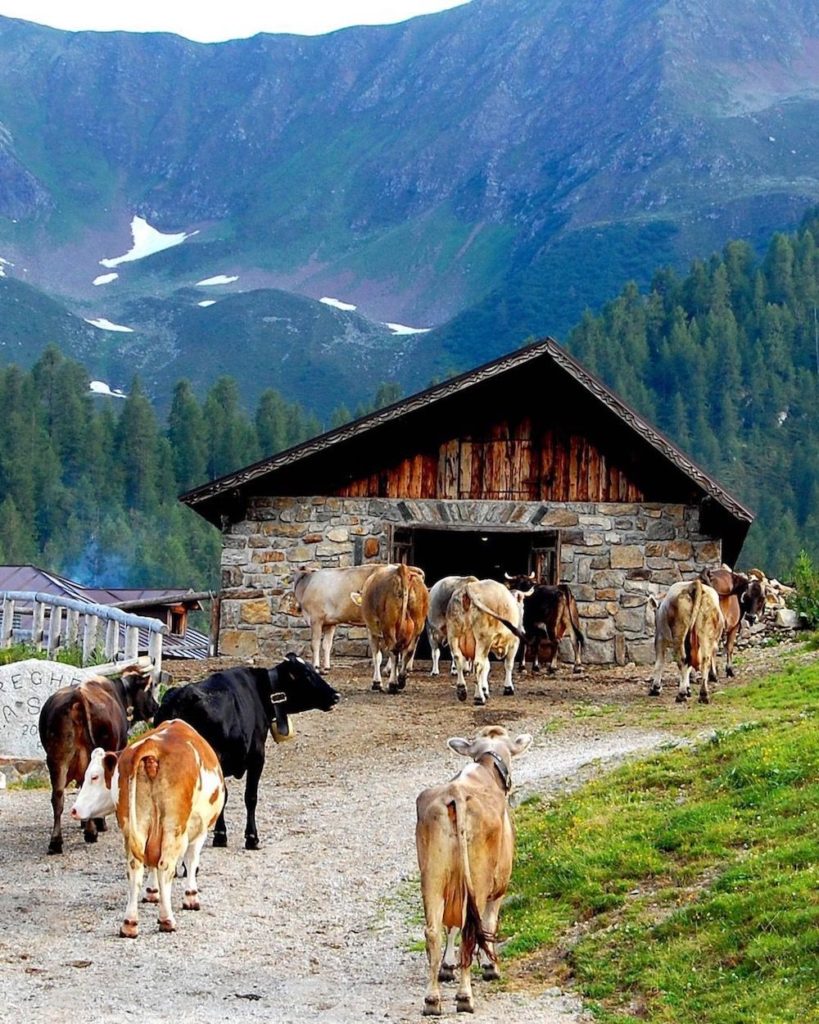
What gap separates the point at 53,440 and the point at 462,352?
10193cm

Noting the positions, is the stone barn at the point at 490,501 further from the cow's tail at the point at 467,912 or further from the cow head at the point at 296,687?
the cow's tail at the point at 467,912

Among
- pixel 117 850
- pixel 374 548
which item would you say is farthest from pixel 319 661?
pixel 117 850

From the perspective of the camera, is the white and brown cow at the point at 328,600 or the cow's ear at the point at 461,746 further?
the white and brown cow at the point at 328,600

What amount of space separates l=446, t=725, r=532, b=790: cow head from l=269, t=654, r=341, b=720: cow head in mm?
3018

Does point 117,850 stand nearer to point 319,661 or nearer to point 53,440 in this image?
point 319,661

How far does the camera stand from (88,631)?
19469 millimetres

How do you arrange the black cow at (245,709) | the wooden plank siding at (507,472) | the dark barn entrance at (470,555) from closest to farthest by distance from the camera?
the black cow at (245,709)
the wooden plank siding at (507,472)
the dark barn entrance at (470,555)

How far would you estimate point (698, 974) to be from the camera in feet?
27.9

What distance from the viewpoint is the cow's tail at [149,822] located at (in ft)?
31.5

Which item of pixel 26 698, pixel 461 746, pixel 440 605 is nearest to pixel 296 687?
pixel 461 746


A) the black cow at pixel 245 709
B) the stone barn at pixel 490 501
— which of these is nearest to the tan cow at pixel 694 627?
the stone barn at pixel 490 501

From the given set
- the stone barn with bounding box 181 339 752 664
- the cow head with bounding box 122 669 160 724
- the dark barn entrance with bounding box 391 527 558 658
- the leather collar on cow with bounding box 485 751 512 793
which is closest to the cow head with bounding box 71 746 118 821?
the cow head with bounding box 122 669 160 724

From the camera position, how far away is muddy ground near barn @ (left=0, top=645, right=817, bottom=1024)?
27.8 ft

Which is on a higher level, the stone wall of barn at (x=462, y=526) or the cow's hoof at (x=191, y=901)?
the stone wall of barn at (x=462, y=526)
